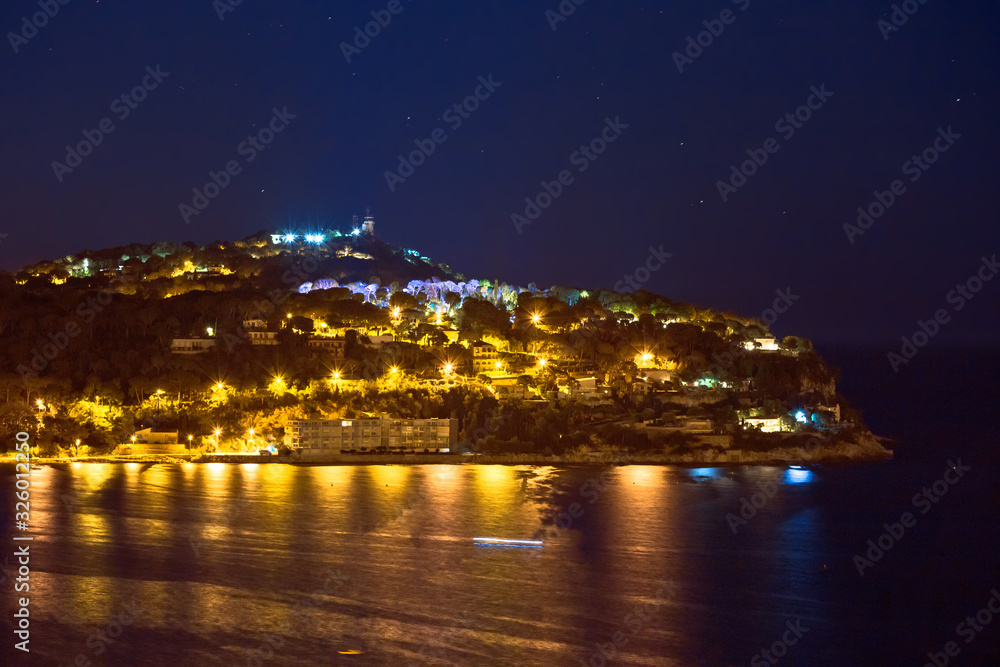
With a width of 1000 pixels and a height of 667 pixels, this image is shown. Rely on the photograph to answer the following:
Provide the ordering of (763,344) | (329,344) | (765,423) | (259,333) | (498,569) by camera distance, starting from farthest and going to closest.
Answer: (763,344) < (259,333) < (329,344) < (765,423) < (498,569)

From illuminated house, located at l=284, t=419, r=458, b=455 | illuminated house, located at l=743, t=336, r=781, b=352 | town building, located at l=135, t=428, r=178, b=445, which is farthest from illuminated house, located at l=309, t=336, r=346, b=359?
illuminated house, located at l=743, t=336, r=781, b=352

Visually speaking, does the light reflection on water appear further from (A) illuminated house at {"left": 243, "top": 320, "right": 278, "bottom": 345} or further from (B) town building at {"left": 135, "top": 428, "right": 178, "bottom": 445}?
(A) illuminated house at {"left": 243, "top": 320, "right": 278, "bottom": 345}

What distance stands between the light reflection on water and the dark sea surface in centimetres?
4

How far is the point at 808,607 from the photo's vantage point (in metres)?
9.60

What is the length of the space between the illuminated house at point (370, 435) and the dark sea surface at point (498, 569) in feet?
6.64

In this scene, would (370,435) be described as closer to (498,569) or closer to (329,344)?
(329,344)

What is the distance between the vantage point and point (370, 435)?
19.5m

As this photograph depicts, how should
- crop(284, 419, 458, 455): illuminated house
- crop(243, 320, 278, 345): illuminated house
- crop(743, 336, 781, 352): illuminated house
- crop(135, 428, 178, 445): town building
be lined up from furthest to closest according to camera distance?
1. crop(743, 336, 781, 352): illuminated house
2. crop(243, 320, 278, 345): illuminated house
3. crop(135, 428, 178, 445): town building
4. crop(284, 419, 458, 455): illuminated house

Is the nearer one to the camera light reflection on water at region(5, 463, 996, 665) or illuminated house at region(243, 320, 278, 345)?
light reflection on water at region(5, 463, 996, 665)

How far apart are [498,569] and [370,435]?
9429mm

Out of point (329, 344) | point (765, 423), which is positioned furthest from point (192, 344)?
point (765, 423)

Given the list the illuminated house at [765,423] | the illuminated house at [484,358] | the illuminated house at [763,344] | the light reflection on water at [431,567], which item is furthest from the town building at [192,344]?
the illuminated house at [763,344]

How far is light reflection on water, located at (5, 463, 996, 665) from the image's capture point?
27.4 ft

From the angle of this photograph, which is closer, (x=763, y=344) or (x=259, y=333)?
(x=259, y=333)
